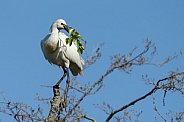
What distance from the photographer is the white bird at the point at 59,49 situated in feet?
32.3

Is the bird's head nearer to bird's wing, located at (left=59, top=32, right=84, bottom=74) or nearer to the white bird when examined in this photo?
the white bird

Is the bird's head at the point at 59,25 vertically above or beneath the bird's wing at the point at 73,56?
above

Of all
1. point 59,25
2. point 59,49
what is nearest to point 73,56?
point 59,49

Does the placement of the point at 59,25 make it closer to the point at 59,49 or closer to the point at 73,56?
the point at 59,49

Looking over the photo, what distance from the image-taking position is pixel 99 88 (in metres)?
6.78

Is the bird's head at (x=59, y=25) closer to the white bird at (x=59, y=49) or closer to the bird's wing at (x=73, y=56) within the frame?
the white bird at (x=59, y=49)

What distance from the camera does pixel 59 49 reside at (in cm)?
998

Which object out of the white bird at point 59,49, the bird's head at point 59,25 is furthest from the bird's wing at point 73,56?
the bird's head at point 59,25

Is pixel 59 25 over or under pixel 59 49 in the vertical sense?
over

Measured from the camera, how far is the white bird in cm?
986

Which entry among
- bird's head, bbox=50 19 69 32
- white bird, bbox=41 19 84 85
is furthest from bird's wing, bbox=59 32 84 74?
bird's head, bbox=50 19 69 32

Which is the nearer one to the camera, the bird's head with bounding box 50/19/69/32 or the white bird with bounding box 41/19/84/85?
the white bird with bounding box 41/19/84/85

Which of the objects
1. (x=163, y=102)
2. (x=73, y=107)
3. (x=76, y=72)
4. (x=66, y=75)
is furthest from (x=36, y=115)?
(x=76, y=72)

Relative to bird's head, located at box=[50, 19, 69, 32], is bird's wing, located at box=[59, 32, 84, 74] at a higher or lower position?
lower
